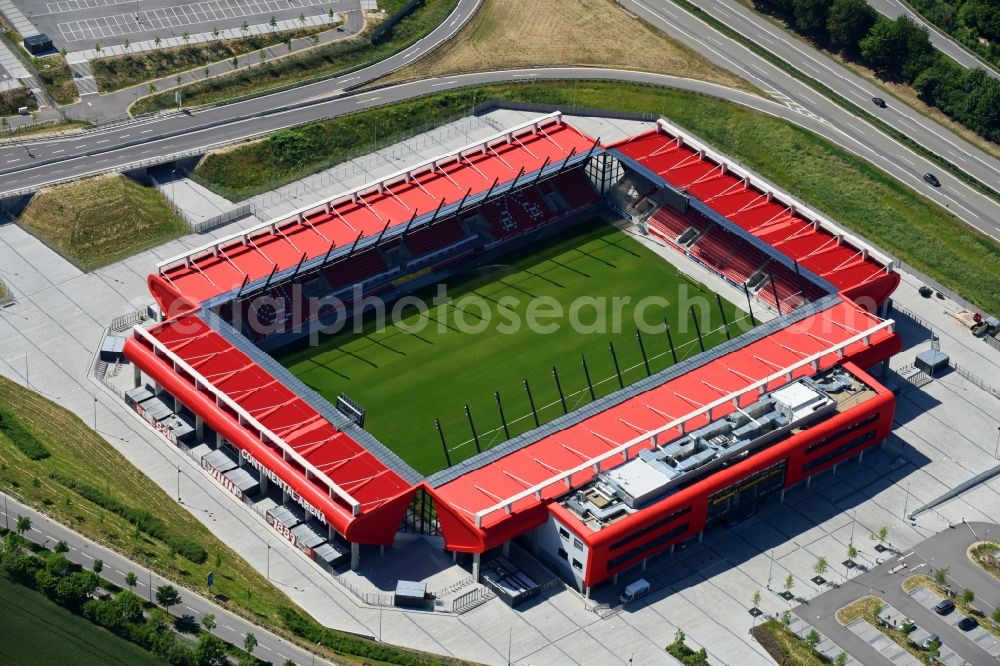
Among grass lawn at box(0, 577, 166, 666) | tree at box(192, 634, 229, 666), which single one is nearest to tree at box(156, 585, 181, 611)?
grass lawn at box(0, 577, 166, 666)

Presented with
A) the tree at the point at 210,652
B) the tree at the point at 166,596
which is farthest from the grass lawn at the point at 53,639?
the tree at the point at 166,596

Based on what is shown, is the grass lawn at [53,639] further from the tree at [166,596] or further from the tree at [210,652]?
the tree at [166,596]

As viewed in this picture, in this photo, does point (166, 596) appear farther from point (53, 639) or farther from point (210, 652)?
point (53, 639)

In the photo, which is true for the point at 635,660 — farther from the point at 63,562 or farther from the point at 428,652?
the point at 63,562

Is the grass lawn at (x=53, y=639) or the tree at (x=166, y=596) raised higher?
the tree at (x=166, y=596)

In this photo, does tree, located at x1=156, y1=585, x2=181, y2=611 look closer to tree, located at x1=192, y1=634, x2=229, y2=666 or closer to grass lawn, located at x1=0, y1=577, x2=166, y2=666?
grass lawn, located at x1=0, y1=577, x2=166, y2=666

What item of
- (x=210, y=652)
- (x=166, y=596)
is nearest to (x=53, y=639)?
(x=166, y=596)
